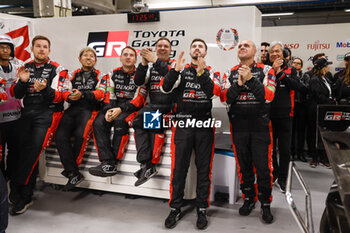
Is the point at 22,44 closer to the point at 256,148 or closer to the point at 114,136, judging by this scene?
the point at 114,136

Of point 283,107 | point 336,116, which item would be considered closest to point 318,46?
point 283,107

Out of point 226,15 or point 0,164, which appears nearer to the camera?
point 0,164

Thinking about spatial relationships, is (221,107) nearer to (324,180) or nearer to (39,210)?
(324,180)

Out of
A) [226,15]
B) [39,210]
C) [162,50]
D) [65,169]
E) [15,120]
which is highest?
[226,15]

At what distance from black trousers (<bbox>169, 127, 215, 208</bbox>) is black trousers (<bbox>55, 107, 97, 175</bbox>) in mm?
1050

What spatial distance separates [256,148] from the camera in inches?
105

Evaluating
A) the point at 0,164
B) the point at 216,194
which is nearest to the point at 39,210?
the point at 0,164

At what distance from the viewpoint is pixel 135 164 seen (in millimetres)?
3141

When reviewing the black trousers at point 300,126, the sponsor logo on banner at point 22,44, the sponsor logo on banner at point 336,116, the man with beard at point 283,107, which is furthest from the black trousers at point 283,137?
the sponsor logo on banner at point 22,44

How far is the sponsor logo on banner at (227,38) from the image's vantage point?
3.56 metres

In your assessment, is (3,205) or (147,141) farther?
(147,141)

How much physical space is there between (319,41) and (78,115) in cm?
483

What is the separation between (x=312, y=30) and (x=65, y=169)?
5.19 meters

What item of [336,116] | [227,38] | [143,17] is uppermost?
[143,17]
